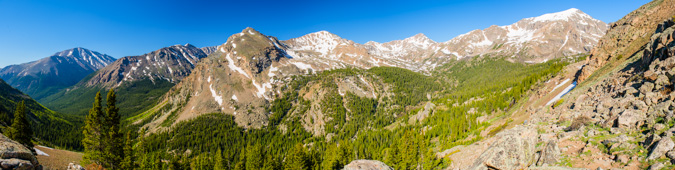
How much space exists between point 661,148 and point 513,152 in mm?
10135

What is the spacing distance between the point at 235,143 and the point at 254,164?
72.6 metres

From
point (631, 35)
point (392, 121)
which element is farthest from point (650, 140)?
point (392, 121)

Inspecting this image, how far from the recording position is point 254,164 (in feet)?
184

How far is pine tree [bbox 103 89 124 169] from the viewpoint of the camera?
20.9m

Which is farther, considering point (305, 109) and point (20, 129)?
point (305, 109)

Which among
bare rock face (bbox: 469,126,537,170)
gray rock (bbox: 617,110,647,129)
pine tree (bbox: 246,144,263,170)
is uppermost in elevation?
gray rock (bbox: 617,110,647,129)

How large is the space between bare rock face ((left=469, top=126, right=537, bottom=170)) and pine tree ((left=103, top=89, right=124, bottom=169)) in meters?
36.5

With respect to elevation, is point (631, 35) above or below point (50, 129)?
above

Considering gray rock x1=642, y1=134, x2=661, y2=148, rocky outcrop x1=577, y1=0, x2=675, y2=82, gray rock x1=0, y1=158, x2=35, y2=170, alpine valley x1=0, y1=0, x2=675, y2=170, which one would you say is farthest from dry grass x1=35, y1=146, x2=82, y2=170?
rocky outcrop x1=577, y1=0, x2=675, y2=82

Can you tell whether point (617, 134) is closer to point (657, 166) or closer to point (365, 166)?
point (657, 166)

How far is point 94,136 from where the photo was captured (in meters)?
20.7

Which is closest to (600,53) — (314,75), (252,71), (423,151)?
(423,151)

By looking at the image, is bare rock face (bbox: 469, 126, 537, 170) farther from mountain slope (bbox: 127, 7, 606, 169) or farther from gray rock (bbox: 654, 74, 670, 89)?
Answer: mountain slope (bbox: 127, 7, 606, 169)

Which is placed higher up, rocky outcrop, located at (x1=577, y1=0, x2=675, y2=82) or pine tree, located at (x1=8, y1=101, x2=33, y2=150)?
rocky outcrop, located at (x1=577, y1=0, x2=675, y2=82)
